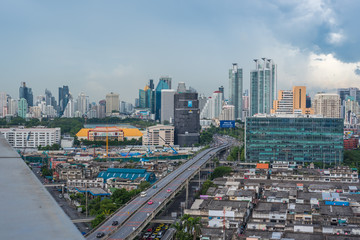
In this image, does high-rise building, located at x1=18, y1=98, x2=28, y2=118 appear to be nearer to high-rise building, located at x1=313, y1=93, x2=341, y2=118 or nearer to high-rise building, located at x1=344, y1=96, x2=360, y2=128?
high-rise building, located at x1=313, y1=93, x2=341, y2=118

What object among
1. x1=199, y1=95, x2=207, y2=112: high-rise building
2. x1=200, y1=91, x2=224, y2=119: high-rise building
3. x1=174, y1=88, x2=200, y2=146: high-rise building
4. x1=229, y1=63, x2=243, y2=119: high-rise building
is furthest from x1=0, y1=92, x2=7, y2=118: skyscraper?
x1=174, y1=88, x2=200, y2=146: high-rise building

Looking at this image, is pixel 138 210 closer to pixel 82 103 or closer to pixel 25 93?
pixel 25 93

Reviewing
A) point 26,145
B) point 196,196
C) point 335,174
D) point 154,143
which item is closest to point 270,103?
point 154,143

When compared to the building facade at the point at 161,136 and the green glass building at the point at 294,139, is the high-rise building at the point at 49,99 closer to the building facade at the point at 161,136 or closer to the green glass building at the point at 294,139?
the building facade at the point at 161,136

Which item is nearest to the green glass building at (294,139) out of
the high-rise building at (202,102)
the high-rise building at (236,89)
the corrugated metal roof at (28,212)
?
the corrugated metal roof at (28,212)

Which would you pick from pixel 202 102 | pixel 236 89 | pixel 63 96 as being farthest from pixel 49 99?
pixel 236 89

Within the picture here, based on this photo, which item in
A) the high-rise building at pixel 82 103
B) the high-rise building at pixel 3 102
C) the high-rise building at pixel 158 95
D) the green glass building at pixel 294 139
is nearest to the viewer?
the green glass building at pixel 294 139
